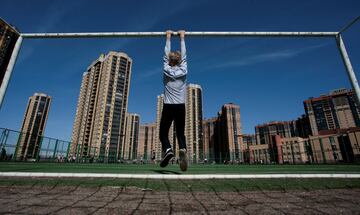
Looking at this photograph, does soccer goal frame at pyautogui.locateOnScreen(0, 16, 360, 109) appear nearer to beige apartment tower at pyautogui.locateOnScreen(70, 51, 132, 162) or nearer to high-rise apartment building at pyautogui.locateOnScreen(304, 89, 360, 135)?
beige apartment tower at pyautogui.locateOnScreen(70, 51, 132, 162)

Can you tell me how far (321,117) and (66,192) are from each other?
16146 centimetres

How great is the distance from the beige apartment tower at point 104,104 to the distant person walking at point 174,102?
90771 mm

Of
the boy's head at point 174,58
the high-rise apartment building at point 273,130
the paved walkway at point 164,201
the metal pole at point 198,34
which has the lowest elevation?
the paved walkway at point 164,201

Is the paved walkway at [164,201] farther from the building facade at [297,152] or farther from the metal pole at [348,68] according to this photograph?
the building facade at [297,152]

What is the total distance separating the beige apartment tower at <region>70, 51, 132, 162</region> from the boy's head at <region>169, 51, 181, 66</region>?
90.7 meters

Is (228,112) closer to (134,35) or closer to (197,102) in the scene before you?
(197,102)

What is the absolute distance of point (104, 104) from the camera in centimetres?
8975

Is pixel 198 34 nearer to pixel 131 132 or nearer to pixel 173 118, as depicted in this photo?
pixel 173 118

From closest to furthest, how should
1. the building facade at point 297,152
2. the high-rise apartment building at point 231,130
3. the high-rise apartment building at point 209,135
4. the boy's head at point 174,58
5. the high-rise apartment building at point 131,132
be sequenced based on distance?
the boy's head at point 174,58, the building facade at point 297,152, the high-rise apartment building at point 231,130, the high-rise apartment building at point 131,132, the high-rise apartment building at point 209,135

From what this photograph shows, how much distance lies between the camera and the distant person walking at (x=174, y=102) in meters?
3.90

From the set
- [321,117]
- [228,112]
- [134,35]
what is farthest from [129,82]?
[321,117]

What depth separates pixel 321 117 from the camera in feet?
439

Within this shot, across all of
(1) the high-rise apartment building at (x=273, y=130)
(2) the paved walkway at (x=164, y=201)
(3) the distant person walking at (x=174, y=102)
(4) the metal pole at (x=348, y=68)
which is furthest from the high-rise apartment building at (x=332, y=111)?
(2) the paved walkway at (x=164, y=201)

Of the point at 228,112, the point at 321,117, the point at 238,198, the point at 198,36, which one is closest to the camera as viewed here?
the point at 238,198
